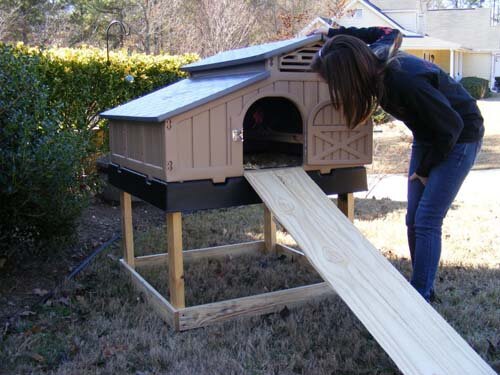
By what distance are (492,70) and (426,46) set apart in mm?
9321

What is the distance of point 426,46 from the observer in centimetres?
2716

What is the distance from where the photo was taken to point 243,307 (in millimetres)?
3611

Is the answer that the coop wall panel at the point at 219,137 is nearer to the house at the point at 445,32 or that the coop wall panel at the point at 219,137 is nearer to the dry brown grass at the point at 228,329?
the dry brown grass at the point at 228,329

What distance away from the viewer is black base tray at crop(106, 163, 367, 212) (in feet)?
11.0

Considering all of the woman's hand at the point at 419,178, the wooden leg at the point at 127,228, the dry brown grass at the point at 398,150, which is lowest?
the dry brown grass at the point at 398,150

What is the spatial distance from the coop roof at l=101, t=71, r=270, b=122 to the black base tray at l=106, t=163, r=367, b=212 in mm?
392

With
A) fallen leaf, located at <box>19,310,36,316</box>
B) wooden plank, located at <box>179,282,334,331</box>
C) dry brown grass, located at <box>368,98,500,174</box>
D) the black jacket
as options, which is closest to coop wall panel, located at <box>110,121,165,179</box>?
wooden plank, located at <box>179,282,334,331</box>

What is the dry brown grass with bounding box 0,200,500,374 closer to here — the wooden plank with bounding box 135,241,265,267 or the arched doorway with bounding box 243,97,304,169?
the wooden plank with bounding box 135,241,265,267

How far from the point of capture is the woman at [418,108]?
2924 millimetres

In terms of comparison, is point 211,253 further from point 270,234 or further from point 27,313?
point 27,313

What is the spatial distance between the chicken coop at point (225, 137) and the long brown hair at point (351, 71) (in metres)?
0.41

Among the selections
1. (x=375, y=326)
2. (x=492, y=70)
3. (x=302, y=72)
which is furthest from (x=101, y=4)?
(x=492, y=70)

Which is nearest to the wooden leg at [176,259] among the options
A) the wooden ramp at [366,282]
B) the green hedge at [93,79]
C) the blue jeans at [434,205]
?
the wooden ramp at [366,282]

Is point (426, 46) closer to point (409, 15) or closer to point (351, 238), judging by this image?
point (409, 15)
